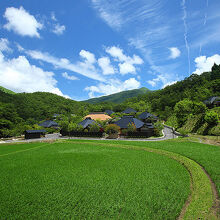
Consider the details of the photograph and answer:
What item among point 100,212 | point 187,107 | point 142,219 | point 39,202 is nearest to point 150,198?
point 142,219

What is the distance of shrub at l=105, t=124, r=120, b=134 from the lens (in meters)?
32.2

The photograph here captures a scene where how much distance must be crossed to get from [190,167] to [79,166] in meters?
9.85

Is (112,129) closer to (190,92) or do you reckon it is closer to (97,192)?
(97,192)

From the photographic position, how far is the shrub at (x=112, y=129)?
Result: 105 ft

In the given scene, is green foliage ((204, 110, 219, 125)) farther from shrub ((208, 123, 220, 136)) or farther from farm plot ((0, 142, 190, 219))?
farm plot ((0, 142, 190, 219))

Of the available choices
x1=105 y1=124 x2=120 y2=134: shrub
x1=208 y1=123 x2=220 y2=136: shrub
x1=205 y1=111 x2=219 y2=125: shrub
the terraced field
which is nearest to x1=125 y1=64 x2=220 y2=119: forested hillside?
x1=205 y1=111 x2=219 y2=125: shrub

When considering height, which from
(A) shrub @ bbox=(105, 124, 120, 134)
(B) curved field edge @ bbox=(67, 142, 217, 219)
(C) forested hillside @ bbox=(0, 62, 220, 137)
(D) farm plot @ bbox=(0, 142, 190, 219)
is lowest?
(D) farm plot @ bbox=(0, 142, 190, 219)

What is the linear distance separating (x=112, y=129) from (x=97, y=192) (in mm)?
24546

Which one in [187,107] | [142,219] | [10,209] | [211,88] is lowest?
[10,209]

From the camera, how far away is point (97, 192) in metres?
8.09

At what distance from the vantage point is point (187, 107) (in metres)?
36.1

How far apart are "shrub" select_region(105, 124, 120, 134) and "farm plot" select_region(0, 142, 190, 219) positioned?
64.1ft

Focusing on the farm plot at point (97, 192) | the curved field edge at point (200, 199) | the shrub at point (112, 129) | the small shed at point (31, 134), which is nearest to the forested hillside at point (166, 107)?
the small shed at point (31, 134)

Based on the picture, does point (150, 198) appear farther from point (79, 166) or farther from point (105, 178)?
point (79, 166)
